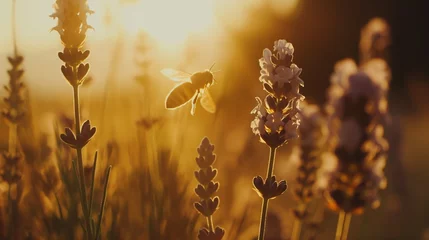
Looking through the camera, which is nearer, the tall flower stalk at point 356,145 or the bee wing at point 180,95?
the tall flower stalk at point 356,145

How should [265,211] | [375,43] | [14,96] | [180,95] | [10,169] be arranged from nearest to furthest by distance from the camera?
1. [265,211]
2. [10,169]
3. [14,96]
4. [180,95]
5. [375,43]

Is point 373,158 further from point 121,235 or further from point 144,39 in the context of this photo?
point 144,39

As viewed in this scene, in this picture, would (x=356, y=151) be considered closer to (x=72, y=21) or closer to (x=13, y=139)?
(x=72, y=21)

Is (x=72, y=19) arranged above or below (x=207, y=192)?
above

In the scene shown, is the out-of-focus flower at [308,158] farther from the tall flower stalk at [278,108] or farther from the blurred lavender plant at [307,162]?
the tall flower stalk at [278,108]

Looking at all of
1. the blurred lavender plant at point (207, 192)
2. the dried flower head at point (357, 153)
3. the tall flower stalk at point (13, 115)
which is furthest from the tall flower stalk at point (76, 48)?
the dried flower head at point (357, 153)

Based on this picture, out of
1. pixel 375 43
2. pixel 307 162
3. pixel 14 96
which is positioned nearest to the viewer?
pixel 14 96

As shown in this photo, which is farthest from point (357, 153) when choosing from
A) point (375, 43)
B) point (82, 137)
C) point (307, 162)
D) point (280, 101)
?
point (375, 43)
